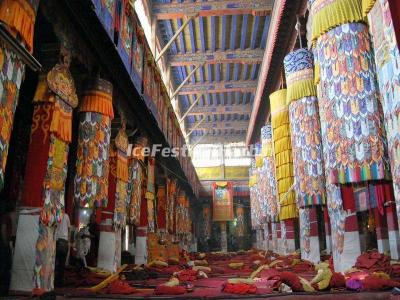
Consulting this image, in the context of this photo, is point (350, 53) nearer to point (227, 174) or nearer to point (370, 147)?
point (370, 147)


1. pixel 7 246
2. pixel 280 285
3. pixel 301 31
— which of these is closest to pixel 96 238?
pixel 7 246

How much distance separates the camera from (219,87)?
18266mm

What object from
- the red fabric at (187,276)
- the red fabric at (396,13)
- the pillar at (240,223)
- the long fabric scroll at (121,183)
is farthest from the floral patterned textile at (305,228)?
the pillar at (240,223)

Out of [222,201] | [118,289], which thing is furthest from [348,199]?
[222,201]

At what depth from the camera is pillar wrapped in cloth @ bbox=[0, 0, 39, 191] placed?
3529 mm

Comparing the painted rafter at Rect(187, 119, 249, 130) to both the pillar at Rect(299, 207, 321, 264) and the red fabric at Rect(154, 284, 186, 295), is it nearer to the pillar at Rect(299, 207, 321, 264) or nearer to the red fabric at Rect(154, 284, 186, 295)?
the pillar at Rect(299, 207, 321, 264)

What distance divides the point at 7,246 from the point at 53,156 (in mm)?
1356

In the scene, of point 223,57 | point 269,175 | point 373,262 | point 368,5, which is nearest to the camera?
point 368,5

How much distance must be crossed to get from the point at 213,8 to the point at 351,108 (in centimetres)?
823

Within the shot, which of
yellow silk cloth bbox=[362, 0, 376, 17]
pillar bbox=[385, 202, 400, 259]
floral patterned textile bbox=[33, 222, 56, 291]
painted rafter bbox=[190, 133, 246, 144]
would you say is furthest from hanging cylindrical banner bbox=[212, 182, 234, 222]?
yellow silk cloth bbox=[362, 0, 376, 17]

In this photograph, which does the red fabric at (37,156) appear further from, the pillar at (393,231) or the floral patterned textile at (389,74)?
the pillar at (393,231)

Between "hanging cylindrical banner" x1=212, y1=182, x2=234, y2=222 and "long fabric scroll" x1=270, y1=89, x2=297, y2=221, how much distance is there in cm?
1414

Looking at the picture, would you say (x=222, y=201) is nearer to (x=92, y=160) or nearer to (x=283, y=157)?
(x=283, y=157)

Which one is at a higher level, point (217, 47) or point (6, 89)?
point (217, 47)
